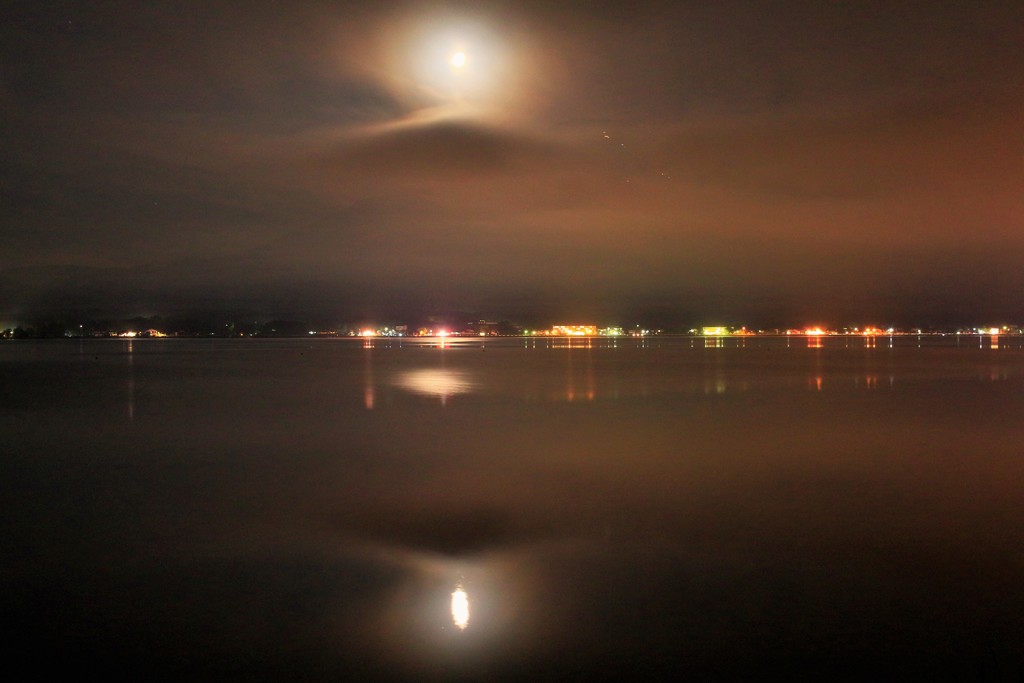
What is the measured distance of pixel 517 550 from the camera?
8.27 meters

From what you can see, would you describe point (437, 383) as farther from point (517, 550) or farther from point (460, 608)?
point (460, 608)

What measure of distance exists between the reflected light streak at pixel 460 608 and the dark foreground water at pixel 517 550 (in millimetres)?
43

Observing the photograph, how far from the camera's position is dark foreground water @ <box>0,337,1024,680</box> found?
581cm

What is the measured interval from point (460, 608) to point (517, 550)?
1768 millimetres

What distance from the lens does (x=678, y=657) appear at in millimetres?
5719

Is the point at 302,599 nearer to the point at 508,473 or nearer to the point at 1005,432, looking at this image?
the point at 508,473

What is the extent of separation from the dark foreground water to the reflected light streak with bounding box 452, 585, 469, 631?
0.04m

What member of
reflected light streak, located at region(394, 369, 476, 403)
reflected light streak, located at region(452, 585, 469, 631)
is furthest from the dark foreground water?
Result: reflected light streak, located at region(394, 369, 476, 403)

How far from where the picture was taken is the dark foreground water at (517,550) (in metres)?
5.81

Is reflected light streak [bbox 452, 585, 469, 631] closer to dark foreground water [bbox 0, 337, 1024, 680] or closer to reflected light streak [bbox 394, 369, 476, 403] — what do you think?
dark foreground water [bbox 0, 337, 1024, 680]

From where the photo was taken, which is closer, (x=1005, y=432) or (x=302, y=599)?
(x=302, y=599)

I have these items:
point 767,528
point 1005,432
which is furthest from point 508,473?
point 1005,432

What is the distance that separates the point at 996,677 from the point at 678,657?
2.18 m

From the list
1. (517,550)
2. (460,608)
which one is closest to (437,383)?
(517,550)
